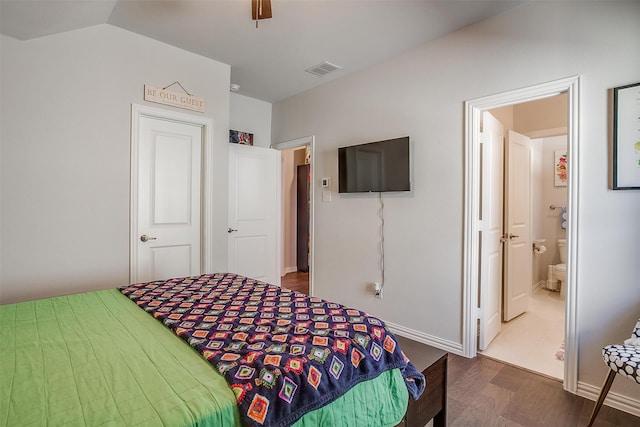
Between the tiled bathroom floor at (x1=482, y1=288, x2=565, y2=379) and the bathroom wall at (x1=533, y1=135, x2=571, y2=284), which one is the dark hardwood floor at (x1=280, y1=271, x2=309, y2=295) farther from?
the bathroom wall at (x1=533, y1=135, x2=571, y2=284)

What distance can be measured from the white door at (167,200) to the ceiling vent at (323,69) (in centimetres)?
131

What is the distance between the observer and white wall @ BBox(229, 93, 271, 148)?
4.02m

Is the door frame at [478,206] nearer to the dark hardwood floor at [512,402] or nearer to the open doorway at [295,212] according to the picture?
the dark hardwood floor at [512,402]

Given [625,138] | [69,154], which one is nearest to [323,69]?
[69,154]

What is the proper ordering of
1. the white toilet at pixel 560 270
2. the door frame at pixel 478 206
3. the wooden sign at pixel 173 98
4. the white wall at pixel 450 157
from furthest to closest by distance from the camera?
the white toilet at pixel 560 270 → the wooden sign at pixel 173 98 → the door frame at pixel 478 206 → the white wall at pixel 450 157

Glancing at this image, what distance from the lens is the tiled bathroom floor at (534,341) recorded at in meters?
2.43

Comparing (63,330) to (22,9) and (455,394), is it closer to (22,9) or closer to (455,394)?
(22,9)

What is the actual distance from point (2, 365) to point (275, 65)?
3.00 meters

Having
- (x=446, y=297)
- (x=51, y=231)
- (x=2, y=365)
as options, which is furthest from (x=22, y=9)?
(x=446, y=297)

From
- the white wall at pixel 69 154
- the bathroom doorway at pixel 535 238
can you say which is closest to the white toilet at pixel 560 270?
the bathroom doorway at pixel 535 238

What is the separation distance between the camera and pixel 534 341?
2.83m

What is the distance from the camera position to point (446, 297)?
2.66 metres

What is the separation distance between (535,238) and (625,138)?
3296 mm

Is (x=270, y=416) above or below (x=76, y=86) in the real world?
below
